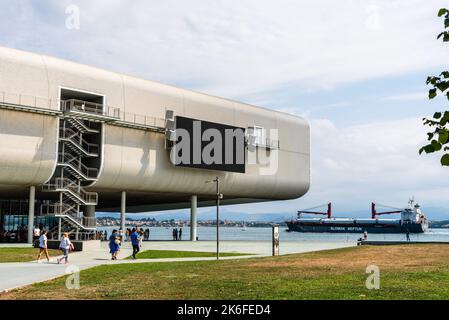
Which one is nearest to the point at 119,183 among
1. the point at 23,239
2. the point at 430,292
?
the point at 23,239

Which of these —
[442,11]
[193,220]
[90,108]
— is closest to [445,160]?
[442,11]

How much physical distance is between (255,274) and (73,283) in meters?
7.00

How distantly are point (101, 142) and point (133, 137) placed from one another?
15.1 feet

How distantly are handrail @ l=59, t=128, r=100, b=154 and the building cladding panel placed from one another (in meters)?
1.34

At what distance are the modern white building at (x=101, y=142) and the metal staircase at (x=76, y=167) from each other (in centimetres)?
11

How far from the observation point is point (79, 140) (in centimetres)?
5753

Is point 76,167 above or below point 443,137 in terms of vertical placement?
above

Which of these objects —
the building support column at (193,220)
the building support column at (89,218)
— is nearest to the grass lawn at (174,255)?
the building support column at (89,218)

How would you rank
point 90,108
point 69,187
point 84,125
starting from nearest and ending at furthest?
point 69,187
point 84,125
point 90,108

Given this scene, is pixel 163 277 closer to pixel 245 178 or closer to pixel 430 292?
pixel 430 292

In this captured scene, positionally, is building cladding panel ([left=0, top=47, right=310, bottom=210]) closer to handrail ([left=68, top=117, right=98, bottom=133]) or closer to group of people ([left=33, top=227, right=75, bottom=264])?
handrail ([left=68, top=117, right=98, bottom=133])

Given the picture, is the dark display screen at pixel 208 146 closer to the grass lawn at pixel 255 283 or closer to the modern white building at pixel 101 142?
the modern white building at pixel 101 142

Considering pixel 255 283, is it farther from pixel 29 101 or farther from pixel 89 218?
pixel 89 218
